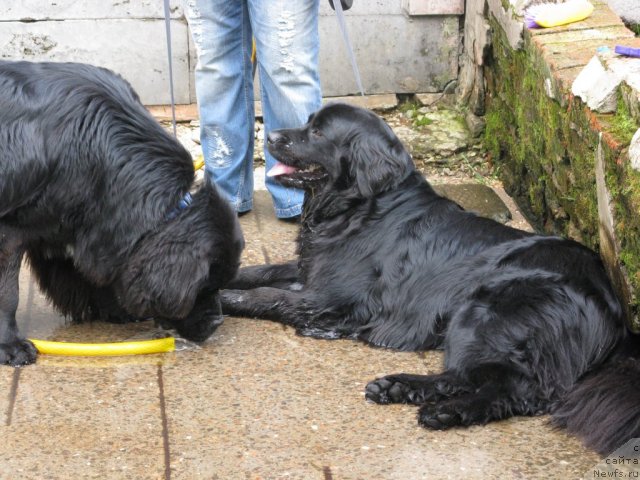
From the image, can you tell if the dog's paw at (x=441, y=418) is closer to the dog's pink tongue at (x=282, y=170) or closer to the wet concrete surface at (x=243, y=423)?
the wet concrete surface at (x=243, y=423)

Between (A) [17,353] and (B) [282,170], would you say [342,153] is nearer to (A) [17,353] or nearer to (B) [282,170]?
(B) [282,170]

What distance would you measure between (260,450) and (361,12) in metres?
3.99

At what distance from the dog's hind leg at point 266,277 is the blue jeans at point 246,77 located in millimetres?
621

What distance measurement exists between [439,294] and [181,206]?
3.67 ft

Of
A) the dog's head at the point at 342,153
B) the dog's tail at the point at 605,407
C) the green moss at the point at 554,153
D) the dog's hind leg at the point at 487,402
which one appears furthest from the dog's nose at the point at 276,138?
the dog's tail at the point at 605,407

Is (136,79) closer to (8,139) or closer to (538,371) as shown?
(8,139)

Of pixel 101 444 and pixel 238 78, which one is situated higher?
pixel 238 78

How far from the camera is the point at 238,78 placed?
17.5 feet

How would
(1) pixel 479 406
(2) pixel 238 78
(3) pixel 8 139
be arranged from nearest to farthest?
(1) pixel 479 406, (3) pixel 8 139, (2) pixel 238 78

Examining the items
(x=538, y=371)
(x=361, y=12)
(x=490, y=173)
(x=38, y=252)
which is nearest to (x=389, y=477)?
(x=538, y=371)

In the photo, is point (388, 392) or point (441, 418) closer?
point (441, 418)

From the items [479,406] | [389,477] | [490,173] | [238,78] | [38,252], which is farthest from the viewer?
[490,173]

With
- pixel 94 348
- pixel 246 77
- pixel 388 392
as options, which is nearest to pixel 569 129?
pixel 388 392

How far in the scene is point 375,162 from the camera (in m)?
4.26
